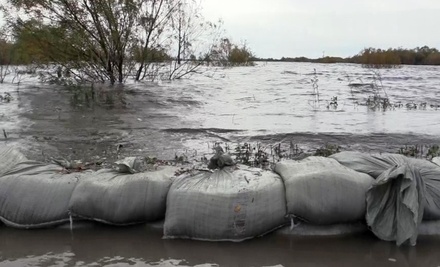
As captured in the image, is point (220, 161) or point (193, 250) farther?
point (220, 161)

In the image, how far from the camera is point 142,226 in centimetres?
282

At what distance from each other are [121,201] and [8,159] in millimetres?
1023

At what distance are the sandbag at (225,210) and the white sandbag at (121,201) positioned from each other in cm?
12

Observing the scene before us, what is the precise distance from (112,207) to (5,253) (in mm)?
621

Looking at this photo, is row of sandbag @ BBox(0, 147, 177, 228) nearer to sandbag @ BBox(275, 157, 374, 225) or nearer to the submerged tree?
sandbag @ BBox(275, 157, 374, 225)

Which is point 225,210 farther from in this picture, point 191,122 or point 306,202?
point 191,122

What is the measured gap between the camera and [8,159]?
323 centimetres

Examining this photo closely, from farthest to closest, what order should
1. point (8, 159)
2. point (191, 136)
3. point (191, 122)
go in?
point (191, 122) → point (191, 136) → point (8, 159)

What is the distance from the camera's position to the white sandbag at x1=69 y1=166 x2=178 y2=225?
277 cm

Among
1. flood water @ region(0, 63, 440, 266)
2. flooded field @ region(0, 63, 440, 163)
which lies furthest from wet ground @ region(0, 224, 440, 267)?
flooded field @ region(0, 63, 440, 163)

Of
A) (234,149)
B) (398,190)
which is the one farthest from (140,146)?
(398,190)

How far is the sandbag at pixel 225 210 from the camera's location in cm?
259

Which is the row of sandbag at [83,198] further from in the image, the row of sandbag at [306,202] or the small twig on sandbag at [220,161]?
the small twig on sandbag at [220,161]

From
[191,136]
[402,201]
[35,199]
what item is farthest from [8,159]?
[402,201]
